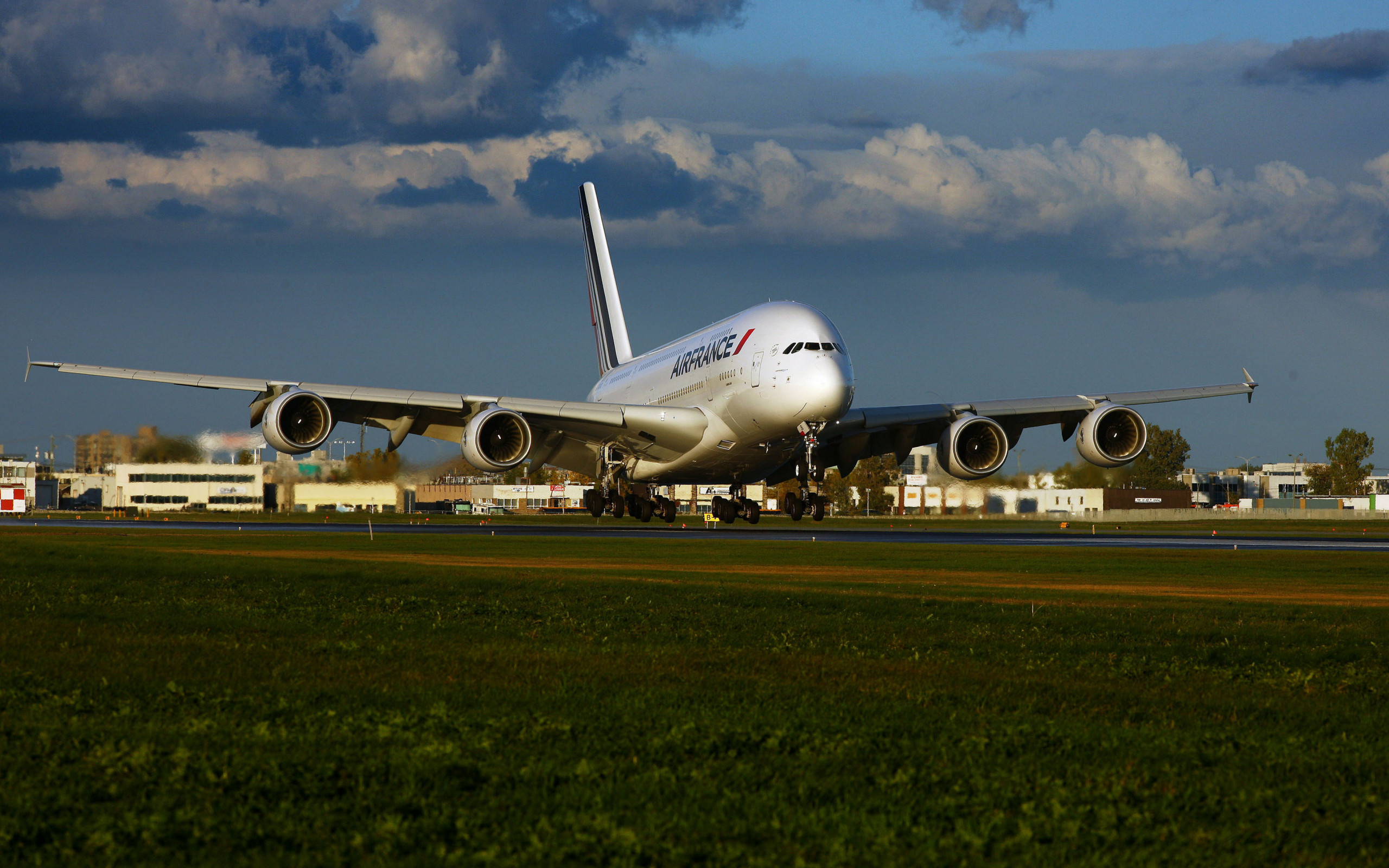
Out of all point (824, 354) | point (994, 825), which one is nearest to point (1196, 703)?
point (994, 825)

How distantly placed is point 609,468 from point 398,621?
35.3 meters

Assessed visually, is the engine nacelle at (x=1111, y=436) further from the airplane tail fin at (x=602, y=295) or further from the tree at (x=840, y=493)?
the tree at (x=840, y=493)

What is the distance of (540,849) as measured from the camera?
21.9ft

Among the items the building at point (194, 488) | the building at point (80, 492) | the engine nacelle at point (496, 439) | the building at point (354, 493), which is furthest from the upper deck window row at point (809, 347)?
the building at point (80, 492)

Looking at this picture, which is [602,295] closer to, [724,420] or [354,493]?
[354,493]

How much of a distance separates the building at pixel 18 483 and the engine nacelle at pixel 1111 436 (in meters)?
56.1

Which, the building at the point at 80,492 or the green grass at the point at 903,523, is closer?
the green grass at the point at 903,523

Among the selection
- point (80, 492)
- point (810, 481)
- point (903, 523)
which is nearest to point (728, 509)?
point (810, 481)

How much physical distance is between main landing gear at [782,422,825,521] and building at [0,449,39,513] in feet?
146

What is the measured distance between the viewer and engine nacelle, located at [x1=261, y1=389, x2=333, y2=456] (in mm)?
45875

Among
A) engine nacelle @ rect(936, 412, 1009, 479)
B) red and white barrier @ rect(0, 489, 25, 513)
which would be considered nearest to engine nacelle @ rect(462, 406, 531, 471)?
engine nacelle @ rect(936, 412, 1009, 479)

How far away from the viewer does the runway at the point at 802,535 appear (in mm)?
43094

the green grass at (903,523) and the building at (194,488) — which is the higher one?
the building at (194,488)

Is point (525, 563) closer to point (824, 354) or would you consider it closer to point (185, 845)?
point (824, 354)
